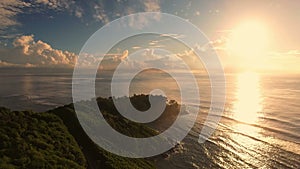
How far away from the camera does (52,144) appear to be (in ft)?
124

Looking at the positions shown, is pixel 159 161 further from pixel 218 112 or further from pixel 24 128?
pixel 218 112

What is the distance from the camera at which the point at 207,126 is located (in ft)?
272

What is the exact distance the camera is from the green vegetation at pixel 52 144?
101 feet

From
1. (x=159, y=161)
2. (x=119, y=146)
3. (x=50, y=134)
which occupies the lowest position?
(x=159, y=161)

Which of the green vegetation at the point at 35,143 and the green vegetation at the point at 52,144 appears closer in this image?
the green vegetation at the point at 35,143

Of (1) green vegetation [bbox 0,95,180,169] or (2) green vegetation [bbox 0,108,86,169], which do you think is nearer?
(2) green vegetation [bbox 0,108,86,169]

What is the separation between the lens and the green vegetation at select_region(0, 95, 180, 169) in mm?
30703

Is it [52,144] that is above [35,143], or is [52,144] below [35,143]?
below

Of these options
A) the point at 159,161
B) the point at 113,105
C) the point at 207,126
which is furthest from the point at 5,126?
the point at 207,126

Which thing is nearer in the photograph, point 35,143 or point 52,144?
point 35,143

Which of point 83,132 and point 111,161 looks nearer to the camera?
point 111,161

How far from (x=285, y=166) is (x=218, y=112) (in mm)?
57774

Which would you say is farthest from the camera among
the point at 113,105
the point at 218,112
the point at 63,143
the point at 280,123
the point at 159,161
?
the point at 218,112

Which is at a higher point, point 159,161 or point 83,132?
point 83,132
